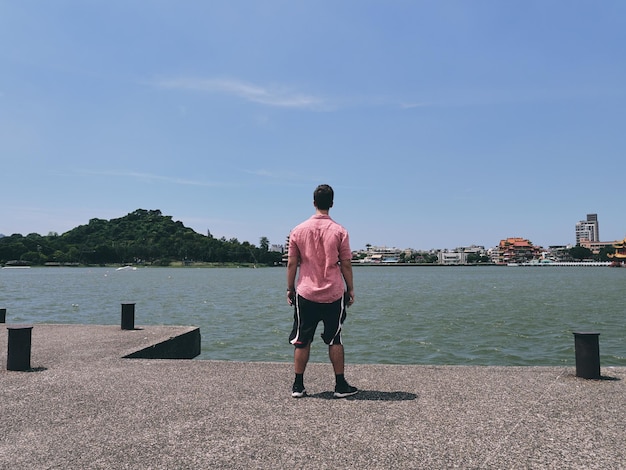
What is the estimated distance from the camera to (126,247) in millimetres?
169250

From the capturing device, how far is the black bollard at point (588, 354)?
215 inches

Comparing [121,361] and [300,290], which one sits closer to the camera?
[300,290]

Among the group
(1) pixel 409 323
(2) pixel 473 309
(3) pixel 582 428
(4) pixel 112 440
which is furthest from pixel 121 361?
(2) pixel 473 309

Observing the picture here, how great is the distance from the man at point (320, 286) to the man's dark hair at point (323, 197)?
0.17m

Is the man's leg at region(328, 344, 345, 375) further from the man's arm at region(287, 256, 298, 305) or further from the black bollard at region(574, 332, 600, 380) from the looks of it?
the black bollard at region(574, 332, 600, 380)

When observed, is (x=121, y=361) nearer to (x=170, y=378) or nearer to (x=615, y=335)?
(x=170, y=378)

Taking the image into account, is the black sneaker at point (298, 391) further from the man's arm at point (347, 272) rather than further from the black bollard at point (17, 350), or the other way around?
the black bollard at point (17, 350)

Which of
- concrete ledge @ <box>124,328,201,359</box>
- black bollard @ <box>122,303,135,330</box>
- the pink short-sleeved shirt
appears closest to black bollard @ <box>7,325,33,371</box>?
concrete ledge @ <box>124,328,201,359</box>

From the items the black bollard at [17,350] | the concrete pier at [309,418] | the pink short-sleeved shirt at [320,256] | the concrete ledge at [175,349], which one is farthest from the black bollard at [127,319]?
the pink short-sleeved shirt at [320,256]

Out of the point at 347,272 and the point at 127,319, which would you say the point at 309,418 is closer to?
the point at 347,272

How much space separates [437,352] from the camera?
13.9 m

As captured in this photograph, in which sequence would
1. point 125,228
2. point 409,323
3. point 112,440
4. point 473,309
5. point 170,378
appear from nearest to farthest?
point 112,440
point 170,378
point 409,323
point 473,309
point 125,228

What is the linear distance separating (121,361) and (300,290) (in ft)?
11.6

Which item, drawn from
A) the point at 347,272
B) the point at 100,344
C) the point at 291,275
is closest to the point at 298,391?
the point at 291,275
